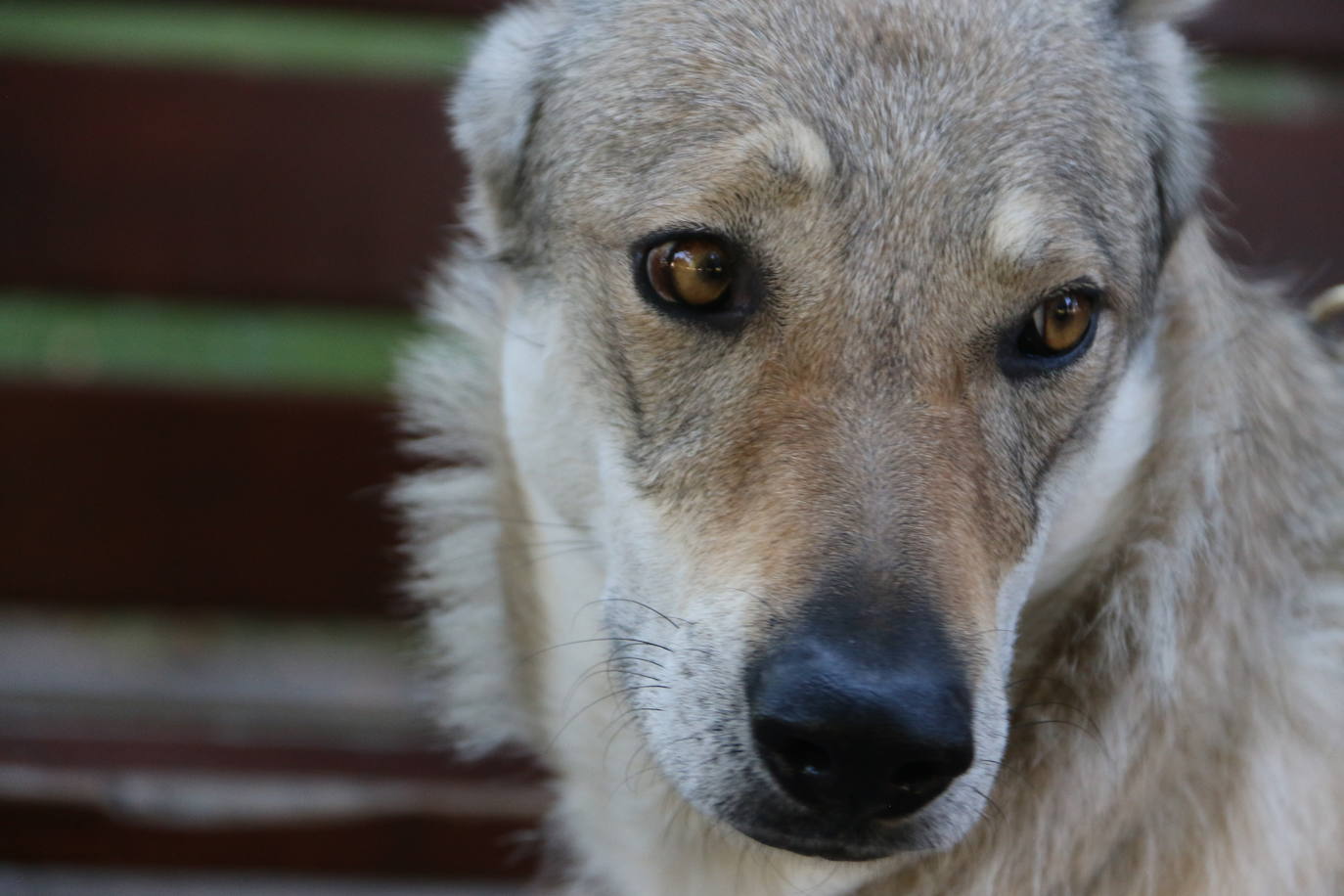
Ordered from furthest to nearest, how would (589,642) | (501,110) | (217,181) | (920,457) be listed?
(217,181)
(501,110)
(589,642)
(920,457)

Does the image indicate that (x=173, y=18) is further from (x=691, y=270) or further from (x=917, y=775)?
(x=917, y=775)

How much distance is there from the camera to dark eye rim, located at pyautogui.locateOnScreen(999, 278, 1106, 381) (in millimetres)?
1922

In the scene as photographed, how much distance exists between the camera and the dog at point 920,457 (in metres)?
1.71

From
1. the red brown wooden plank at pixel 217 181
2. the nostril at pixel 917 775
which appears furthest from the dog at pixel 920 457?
the red brown wooden plank at pixel 217 181

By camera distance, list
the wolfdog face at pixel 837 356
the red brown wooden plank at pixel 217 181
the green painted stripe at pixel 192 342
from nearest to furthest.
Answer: the wolfdog face at pixel 837 356 → the red brown wooden plank at pixel 217 181 → the green painted stripe at pixel 192 342

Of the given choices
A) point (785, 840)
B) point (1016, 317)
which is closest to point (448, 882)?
point (785, 840)

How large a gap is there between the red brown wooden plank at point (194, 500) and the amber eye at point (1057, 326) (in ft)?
6.88

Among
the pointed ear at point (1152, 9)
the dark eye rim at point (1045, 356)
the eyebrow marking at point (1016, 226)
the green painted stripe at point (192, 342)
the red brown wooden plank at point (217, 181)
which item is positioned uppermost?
the pointed ear at point (1152, 9)

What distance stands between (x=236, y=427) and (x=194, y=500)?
0.81 ft

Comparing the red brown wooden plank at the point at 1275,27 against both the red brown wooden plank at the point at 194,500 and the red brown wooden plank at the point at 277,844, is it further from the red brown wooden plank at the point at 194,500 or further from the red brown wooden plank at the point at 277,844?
the red brown wooden plank at the point at 277,844

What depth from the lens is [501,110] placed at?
7.74ft

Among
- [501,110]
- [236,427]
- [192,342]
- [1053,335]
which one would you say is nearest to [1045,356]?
[1053,335]

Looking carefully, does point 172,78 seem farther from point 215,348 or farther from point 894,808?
point 894,808

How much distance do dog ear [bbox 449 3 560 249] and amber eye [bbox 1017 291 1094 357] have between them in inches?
35.5
